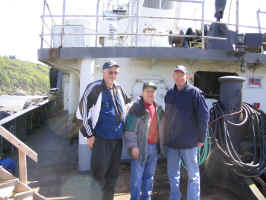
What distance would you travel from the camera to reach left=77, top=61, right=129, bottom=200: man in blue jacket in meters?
3.03

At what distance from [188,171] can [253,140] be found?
1739 mm

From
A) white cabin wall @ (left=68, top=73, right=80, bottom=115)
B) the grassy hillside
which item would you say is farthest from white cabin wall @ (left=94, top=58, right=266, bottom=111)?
the grassy hillside

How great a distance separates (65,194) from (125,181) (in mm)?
1040

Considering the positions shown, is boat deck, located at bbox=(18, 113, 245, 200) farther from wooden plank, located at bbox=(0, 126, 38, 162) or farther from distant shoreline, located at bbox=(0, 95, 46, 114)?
distant shoreline, located at bbox=(0, 95, 46, 114)

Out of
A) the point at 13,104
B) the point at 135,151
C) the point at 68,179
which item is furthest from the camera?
the point at 13,104

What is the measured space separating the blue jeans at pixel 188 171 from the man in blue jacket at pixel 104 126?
0.71 m

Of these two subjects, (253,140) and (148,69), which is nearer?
(253,140)

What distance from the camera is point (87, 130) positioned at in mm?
3033

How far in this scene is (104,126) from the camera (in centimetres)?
304

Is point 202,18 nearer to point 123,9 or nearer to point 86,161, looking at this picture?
point 86,161

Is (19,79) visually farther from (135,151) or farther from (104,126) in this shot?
(135,151)

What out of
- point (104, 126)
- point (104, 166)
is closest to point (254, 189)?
point (104, 166)

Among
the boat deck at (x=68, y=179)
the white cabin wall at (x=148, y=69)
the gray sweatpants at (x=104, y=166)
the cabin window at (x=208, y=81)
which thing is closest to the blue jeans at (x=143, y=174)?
the gray sweatpants at (x=104, y=166)

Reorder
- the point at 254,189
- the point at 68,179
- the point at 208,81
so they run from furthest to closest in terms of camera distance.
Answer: the point at 208,81
the point at 68,179
the point at 254,189
